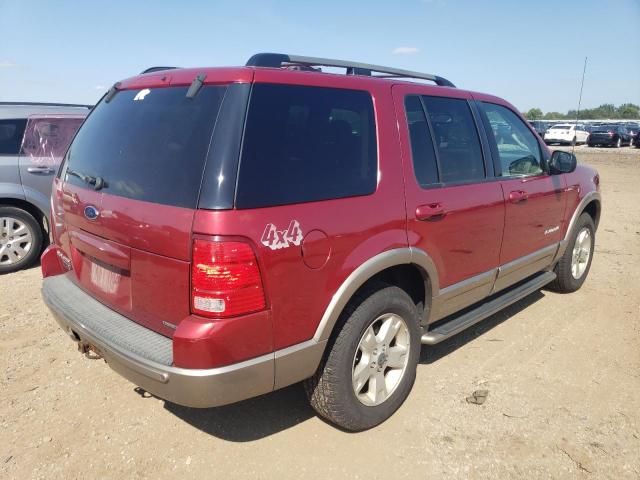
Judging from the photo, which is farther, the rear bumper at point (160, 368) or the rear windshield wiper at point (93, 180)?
the rear windshield wiper at point (93, 180)

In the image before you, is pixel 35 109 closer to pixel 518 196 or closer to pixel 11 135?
pixel 11 135

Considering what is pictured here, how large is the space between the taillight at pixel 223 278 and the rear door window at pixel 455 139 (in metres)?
1.53

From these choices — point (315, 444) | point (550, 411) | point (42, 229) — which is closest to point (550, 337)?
point (550, 411)

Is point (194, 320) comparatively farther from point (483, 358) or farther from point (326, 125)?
point (483, 358)

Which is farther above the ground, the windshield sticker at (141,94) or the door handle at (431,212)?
the windshield sticker at (141,94)

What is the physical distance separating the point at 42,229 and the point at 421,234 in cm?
499

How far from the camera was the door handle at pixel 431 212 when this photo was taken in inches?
110

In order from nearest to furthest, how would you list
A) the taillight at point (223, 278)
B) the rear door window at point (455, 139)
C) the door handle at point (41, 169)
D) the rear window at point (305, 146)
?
the taillight at point (223, 278), the rear window at point (305, 146), the rear door window at point (455, 139), the door handle at point (41, 169)

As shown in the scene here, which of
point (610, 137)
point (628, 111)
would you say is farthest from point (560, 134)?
point (628, 111)

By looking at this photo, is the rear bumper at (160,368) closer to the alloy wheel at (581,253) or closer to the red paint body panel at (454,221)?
the red paint body panel at (454,221)

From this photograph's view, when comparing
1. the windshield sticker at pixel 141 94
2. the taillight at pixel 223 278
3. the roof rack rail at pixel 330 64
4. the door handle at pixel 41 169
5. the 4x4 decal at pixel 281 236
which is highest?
the roof rack rail at pixel 330 64

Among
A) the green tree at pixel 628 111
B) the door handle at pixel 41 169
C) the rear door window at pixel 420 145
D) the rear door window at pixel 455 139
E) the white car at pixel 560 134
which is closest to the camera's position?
the rear door window at pixel 420 145

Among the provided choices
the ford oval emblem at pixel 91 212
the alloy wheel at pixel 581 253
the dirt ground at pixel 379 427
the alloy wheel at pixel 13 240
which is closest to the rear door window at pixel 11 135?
the alloy wheel at pixel 13 240

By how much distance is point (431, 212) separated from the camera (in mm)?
2844
